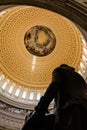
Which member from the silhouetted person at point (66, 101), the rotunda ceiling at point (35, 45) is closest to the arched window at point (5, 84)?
the rotunda ceiling at point (35, 45)

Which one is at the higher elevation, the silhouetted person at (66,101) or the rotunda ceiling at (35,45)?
the rotunda ceiling at (35,45)

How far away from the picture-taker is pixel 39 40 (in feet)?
63.9

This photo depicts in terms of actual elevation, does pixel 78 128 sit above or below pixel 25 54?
below

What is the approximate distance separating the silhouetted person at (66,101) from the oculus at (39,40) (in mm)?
14996

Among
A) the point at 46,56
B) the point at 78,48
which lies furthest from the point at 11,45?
the point at 78,48

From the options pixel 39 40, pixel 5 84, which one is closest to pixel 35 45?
pixel 39 40

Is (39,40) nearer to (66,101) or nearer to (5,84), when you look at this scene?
(5,84)

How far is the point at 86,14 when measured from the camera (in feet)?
20.5

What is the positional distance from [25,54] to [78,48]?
3.36 m

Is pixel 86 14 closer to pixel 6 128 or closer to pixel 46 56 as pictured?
pixel 6 128

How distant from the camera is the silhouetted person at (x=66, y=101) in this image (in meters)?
3.20

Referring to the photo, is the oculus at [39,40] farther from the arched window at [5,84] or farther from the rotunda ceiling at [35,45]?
the arched window at [5,84]

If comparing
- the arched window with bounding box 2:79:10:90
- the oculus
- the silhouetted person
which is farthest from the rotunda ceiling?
the silhouetted person

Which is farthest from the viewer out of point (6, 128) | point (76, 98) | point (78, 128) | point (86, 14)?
point (6, 128)
